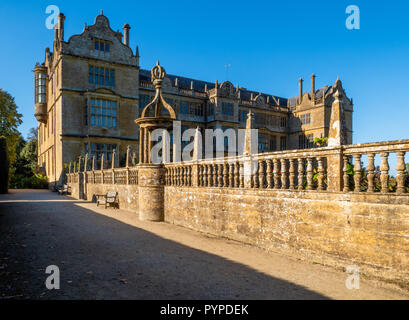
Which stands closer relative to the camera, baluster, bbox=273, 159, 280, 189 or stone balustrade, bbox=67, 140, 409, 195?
stone balustrade, bbox=67, 140, 409, 195

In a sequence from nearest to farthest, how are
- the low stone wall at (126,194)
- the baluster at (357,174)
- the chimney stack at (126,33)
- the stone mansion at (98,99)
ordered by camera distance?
the baluster at (357,174) → the low stone wall at (126,194) → the stone mansion at (98,99) → the chimney stack at (126,33)

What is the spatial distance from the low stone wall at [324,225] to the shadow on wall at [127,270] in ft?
4.47

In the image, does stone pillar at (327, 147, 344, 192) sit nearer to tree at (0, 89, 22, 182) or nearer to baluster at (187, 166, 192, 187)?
baluster at (187, 166, 192, 187)

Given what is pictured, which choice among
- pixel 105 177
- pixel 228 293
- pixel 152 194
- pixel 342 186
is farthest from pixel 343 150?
pixel 105 177

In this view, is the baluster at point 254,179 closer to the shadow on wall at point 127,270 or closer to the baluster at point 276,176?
the baluster at point 276,176

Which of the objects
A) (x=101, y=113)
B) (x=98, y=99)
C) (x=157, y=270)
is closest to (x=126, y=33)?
(x=98, y=99)

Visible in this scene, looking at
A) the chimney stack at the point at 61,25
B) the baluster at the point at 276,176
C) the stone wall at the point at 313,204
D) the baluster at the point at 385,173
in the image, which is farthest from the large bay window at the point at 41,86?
the baluster at the point at 385,173

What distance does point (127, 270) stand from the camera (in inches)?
236

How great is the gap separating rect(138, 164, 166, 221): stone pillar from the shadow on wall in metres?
2.83

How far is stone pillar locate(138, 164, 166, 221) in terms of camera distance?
12.6 metres

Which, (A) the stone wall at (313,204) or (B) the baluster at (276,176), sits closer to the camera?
(A) the stone wall at (313,204)

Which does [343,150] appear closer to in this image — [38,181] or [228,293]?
[228,293]

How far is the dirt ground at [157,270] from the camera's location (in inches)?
191

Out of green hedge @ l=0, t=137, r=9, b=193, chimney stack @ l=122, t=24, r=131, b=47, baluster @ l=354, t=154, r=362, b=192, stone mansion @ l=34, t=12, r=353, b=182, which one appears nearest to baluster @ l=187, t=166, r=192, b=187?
baluster @ l=354, t=154, r=362, b=192
